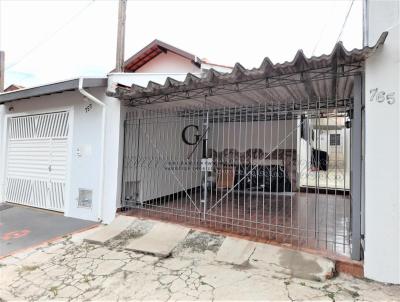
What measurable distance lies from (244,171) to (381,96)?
500 centimetres

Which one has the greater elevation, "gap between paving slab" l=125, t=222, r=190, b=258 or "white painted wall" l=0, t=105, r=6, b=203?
"white painted wall" l=0, t=105, r=6, b=203

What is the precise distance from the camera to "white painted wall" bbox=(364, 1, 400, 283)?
10.5 ft

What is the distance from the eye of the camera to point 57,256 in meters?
4.41

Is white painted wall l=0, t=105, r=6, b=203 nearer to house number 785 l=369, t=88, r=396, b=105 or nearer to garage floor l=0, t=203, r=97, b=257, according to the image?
garage floor l=0, t=203, r=97, b=257

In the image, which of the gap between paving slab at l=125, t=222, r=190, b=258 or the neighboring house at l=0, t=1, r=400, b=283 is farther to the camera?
the gap between paving slab at l=125, t=222, r=190, b=258

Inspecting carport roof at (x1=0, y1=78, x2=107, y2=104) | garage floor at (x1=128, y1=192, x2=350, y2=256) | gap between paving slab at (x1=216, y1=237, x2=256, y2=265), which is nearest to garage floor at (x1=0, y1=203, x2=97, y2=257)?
garage floor at (x1=128, y1=192, x2=350, y2=256)

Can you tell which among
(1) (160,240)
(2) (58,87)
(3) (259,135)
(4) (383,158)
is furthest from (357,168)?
(2) (58,87)

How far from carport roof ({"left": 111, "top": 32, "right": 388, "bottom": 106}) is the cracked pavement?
112 inches

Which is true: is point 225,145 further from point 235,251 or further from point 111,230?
point 235,251

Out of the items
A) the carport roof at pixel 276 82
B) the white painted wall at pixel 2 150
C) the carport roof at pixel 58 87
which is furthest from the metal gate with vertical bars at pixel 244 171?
the white painted wall at pixel 2 150

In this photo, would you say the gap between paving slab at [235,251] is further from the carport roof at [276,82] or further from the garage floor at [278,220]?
the carport roof at [276,82]

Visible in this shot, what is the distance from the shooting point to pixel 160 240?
15.6ft

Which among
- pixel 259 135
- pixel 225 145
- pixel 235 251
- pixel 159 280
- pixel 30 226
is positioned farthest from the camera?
pixel 225 145

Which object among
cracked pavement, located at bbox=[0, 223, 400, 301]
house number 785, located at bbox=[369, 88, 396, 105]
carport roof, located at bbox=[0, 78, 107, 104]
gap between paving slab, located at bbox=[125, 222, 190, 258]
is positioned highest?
carport roof, located at bbox=[0, 78, 107, 104]
